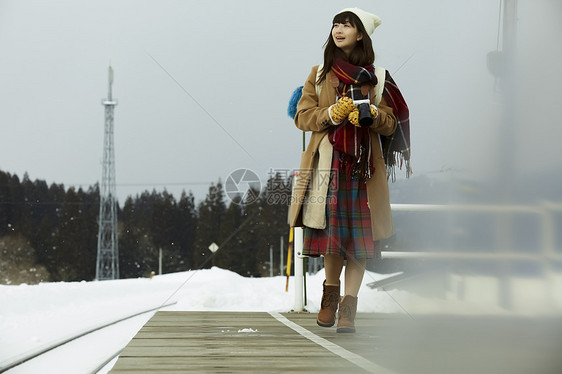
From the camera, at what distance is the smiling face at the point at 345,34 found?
6.11ft

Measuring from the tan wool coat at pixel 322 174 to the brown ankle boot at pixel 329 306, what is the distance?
22 cm

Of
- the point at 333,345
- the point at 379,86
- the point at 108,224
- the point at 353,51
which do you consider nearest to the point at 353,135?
the point at 379,86

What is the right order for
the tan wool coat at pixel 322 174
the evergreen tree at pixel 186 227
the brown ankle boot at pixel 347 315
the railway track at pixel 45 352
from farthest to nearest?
1. the evergreen tree at pixel 186 227
2. the tan wool coat at pixel 322 174
3. the brown ankle boot at pixel 347 315
4. the railway track at pixel 45 352

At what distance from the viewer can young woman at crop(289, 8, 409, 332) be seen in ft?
5.89

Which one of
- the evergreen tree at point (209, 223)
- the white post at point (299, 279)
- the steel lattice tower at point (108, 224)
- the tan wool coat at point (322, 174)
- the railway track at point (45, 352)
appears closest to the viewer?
the railway track at point (45, 352)

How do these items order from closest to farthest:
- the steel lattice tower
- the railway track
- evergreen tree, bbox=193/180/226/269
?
the railway track, the steel lattice tower, evergreen tree, bbox=193/180/226/269

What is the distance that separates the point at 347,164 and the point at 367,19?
0.47m

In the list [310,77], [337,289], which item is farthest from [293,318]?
[310,77]

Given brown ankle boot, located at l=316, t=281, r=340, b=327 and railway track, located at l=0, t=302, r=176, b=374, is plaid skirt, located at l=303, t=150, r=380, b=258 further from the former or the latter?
railway track, located at l=0, t=302, r=176, b=374

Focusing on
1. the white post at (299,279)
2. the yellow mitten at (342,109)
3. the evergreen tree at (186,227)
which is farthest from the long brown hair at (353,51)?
the evergreen tree at (186,227)

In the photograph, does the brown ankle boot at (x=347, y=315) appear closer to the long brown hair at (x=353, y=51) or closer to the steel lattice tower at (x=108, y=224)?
the long brown hair at (x=353, y=51)

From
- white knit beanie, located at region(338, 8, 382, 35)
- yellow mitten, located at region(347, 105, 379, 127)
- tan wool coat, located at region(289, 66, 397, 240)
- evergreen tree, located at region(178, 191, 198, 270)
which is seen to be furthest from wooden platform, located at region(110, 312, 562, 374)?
evergreen tree, located at region(178, 191, 198, 270)

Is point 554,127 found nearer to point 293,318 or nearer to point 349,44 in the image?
point 349,44

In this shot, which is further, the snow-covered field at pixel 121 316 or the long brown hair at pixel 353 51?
the long brown hair at pixel 353 51
